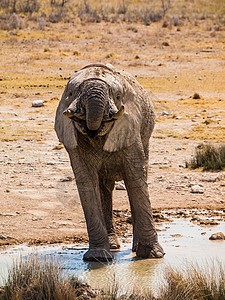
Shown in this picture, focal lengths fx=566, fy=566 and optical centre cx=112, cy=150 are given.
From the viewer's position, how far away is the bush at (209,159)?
9.54m

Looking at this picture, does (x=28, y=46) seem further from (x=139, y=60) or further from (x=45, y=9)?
(x=45, y=9)

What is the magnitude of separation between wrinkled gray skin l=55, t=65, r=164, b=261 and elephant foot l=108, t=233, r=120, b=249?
0.26m

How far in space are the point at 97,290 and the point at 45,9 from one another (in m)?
39.2

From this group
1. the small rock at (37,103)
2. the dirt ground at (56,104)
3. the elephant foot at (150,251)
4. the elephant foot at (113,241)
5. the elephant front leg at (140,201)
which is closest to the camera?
the elephant front leg at (140,201)

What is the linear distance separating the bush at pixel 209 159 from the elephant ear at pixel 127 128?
4.44 meters

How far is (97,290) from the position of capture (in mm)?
4473

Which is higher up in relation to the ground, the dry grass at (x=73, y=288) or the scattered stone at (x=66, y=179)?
the dry grass at (x=73, y=288)

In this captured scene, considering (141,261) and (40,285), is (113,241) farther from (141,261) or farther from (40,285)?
(40,285)

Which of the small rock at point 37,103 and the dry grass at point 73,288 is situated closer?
the dry grass at point 73,288

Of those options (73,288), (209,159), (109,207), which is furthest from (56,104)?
(73,288)

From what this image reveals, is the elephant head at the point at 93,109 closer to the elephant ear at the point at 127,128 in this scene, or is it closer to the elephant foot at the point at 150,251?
the elephant ear at the point at 127,128

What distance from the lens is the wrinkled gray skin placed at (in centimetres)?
455

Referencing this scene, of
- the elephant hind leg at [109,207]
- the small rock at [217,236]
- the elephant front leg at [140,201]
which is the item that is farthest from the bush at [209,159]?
the elephant front leg at [140,201]

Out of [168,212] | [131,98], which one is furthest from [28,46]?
[131,98]
